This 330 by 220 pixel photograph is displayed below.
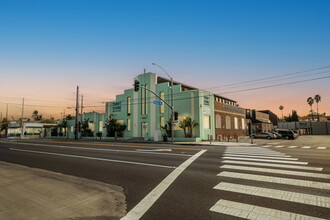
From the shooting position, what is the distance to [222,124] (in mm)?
35188

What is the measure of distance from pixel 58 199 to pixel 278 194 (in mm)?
5516

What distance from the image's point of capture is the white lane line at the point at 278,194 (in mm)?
4282

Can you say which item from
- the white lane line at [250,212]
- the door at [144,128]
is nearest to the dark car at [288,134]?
the door at [144,128]

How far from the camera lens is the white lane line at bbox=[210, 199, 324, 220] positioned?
3.57 metres

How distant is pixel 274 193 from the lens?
4840 mm

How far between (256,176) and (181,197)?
3256 mm

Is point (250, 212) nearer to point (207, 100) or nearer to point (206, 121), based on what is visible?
point (206, 121)

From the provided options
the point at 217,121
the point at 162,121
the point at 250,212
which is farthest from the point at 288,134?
the point at 250,212

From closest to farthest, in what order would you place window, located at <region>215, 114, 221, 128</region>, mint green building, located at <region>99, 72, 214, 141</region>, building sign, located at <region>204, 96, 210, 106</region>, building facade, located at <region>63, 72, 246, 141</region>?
1. mint green building, located at <region>99, 72, 214, 141</region>
2. building facade, located at <region>63, 72, 246, 141</region>
3. building sign, located at <region>204, 96, 210, 106</region>
4. window, located at <region>215, 114, 221, 128</region>

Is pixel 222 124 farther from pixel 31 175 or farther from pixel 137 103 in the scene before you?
pixel 31 175

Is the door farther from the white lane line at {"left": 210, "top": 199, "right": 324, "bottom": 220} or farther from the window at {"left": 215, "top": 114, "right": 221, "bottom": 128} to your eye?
the white lane line at {"left": 210, "top": 199, "right": 324, "bottom": 220}

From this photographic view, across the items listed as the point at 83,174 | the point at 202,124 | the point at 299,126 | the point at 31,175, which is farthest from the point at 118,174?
the point at 299,126

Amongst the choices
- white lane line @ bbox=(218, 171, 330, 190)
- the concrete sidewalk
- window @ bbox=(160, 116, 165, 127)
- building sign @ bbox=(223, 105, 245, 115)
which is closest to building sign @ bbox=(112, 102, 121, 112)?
window @ bbox=(160, 116, 165, 127)

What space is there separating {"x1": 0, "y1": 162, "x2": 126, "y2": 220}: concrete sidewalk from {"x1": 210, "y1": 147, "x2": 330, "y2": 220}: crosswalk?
2.42 m
